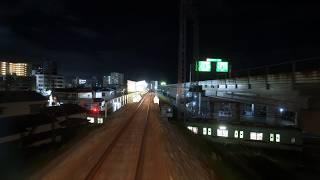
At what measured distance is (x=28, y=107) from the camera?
41.5 metres

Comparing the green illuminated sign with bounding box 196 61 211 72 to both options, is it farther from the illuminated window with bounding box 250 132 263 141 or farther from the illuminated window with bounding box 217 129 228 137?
the illuminated window with bounding box 250 132 263 141

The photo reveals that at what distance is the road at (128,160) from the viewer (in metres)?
14.9

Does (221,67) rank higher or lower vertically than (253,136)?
higher

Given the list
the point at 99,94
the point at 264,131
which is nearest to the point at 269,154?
the point at 264,131

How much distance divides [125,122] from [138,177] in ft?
68.3

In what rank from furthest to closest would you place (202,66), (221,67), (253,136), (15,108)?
(221,67), (202,66), (253,136), (15,108)

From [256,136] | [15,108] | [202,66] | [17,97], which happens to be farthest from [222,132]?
[17,97]

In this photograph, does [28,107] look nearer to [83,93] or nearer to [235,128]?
[235,128]

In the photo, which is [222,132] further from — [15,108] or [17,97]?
[17,97]

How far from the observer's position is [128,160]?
17.8 metres

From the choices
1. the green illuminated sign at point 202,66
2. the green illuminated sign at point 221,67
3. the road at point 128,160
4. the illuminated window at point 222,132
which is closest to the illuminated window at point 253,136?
the illuminated window at point 222,132

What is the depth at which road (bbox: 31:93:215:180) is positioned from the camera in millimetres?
14922

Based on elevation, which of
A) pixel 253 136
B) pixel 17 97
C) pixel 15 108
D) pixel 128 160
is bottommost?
pixel 253 136

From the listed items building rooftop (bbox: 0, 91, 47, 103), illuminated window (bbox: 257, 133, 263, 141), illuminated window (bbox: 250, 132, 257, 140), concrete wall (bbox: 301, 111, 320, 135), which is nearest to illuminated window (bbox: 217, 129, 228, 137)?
illuminated window (bbox: 250, 132, 257, 140)
